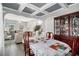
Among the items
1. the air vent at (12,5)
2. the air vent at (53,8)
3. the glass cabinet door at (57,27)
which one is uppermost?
the air vent at (12,5)

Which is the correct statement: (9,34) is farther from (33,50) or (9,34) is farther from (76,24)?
(76,24)

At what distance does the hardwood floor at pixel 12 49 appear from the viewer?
5.55 ft

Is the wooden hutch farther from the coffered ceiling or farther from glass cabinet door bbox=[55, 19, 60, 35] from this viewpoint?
the coffered ceiling

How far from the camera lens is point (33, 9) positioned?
169 centimetres

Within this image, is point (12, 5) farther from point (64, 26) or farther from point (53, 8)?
point (64, 26)

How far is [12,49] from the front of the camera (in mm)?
1702

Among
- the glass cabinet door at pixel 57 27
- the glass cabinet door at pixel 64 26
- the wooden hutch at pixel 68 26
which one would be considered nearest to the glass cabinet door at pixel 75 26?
the wooden hutch at pixel 68 26

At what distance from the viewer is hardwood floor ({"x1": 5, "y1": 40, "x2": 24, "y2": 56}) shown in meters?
1.69

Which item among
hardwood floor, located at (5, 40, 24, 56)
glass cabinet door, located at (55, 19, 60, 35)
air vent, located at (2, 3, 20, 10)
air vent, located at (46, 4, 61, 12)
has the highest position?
air vent, located at (2, 3, 20, 10)

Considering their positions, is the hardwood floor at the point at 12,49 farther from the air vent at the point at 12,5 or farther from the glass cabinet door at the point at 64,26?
the glass cabinet door at the point at 64,26

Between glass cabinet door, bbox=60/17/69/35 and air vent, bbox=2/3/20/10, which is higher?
air vent, bbox=2/3/20/10

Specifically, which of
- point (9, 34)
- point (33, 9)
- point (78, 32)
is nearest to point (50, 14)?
point (33, 9)

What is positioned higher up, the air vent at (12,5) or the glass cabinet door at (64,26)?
the air vent at (12,5)

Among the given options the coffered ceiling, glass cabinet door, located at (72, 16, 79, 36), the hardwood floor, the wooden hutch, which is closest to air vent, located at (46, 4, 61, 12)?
the coffered ceiling
